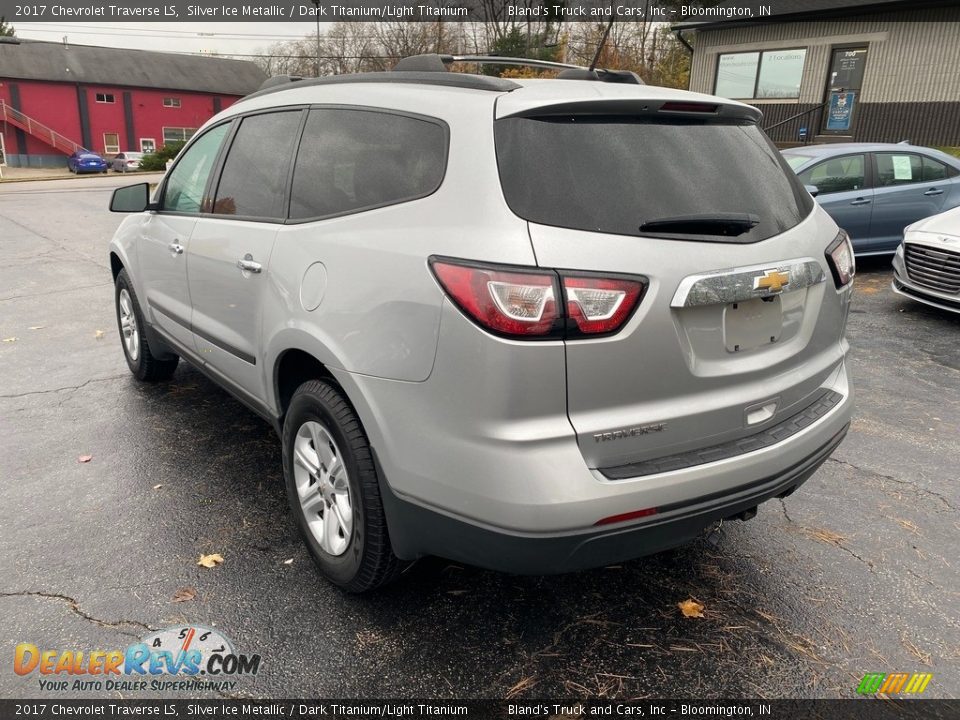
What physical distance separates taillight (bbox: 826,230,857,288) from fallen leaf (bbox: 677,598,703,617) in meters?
1.31

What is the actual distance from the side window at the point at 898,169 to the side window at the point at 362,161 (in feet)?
26.8

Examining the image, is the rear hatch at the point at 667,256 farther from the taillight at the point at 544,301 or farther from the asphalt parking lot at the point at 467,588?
the asphalt parking lot at the point at 467,588

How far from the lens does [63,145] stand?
165 ft

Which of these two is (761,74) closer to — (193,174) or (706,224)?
(193,174)

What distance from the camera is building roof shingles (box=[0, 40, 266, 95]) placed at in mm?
51562

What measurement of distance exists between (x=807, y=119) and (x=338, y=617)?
22142 mm

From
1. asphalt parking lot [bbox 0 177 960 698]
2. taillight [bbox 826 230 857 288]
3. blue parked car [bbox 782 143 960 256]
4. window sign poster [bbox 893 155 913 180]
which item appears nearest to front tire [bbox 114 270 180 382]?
asphalt parking lot [bbox 0 177 960 698]

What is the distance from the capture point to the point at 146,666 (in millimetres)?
2447

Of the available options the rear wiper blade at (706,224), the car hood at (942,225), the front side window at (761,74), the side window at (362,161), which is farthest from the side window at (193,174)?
the front side window at (761,74)

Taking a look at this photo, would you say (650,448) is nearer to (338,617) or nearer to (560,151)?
(560,151)

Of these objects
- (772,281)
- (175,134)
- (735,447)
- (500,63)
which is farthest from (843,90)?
(175,134)

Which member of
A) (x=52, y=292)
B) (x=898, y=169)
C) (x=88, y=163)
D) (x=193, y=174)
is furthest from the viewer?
(x=88, y=163)

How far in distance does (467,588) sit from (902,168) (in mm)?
8793

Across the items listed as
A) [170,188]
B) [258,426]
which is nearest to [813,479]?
[258,426]
